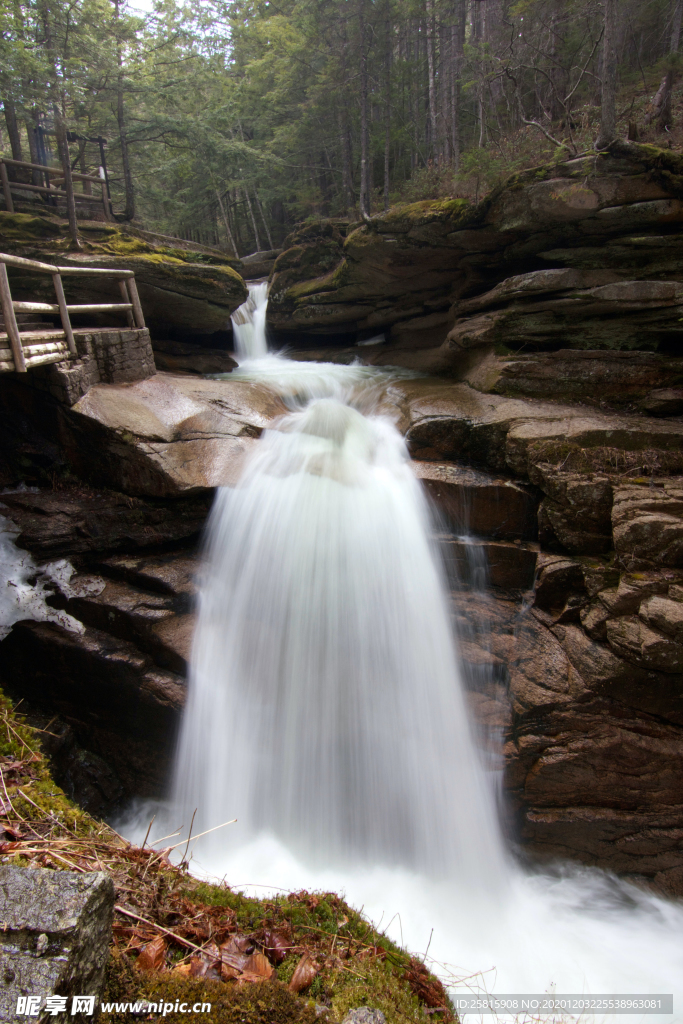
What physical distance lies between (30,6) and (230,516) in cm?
1308

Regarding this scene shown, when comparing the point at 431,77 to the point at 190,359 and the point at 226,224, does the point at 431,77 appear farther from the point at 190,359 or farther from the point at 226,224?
the point at 190,359

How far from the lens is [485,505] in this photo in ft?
19.7

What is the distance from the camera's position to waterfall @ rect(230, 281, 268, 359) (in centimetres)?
1287

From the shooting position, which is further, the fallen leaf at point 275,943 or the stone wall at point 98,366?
the stone wall at point 98,366

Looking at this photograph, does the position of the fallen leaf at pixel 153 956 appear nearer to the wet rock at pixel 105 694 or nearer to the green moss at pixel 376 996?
the green moss at pixel 376 996

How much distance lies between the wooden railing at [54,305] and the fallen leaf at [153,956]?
494 centimetres

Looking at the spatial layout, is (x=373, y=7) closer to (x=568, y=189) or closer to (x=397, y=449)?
(x=568, y=189)

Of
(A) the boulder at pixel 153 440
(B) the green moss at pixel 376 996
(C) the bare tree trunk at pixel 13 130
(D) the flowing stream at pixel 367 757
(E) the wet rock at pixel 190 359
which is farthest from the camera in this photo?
(C) the bare tree trunk at pixel 13 130

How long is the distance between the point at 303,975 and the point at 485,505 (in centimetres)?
475

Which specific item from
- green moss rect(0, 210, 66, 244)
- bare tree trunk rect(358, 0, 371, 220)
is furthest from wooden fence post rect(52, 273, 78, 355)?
bare tree trunk rect(358, 0, 371, 220)

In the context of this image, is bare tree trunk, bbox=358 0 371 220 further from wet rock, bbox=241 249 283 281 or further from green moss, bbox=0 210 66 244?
green moss, bbox=0 210 66 244

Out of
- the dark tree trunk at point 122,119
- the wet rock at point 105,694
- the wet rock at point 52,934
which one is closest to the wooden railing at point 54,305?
the wet rock at point 105,694

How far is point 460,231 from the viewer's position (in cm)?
821

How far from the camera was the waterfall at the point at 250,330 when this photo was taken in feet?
42.2
